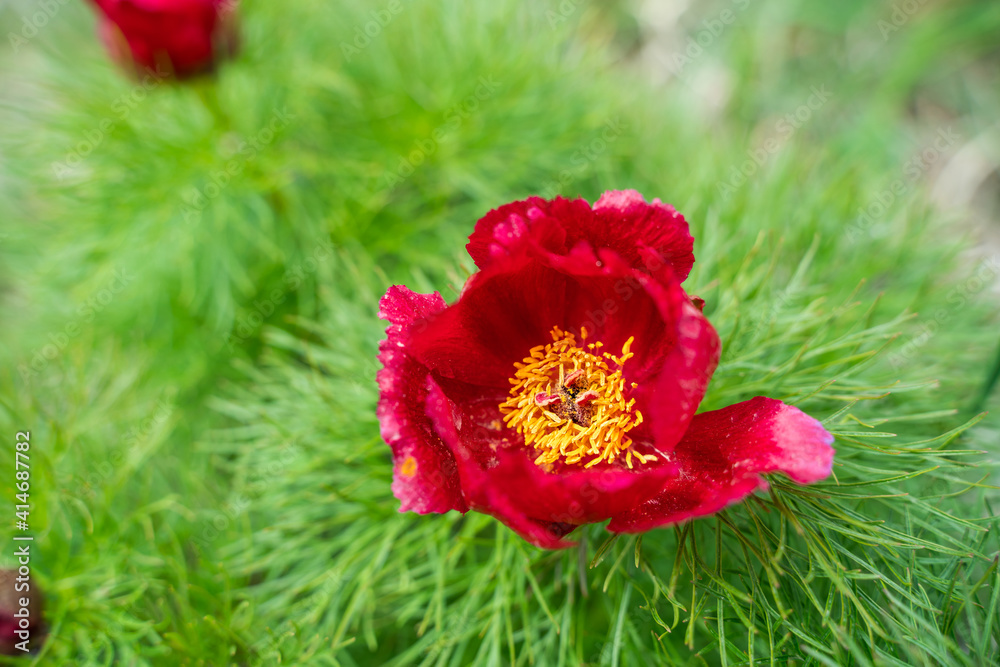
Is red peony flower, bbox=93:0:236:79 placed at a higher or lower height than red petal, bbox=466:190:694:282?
higher

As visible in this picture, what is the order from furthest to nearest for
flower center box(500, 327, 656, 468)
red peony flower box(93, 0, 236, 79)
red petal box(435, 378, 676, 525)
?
red peony flower box(93, 0, 236, 79), flower center box(500, 327, 656, 468), red petal box(435, 378, 676, 525)

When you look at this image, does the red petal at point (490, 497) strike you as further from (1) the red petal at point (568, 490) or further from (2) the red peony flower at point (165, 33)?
(2) the red peony flower at point (165, 33)

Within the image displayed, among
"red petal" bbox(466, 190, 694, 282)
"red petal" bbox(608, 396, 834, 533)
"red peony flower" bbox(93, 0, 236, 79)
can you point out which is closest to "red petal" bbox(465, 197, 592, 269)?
"red petal" bbox(466, 190, 694, 282)

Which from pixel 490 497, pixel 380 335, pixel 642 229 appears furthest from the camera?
pixel 380 335

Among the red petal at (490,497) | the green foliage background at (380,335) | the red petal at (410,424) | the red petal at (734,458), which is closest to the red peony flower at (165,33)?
the green foliage background at (380,335)

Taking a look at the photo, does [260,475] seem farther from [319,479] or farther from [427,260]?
[427,260]

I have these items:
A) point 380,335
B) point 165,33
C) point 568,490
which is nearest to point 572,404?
point 568,490

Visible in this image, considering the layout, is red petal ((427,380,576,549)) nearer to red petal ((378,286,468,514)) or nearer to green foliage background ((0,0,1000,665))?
red petal ((378,286,468,514))

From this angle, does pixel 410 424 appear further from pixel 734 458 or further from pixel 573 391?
pixel 734 458
